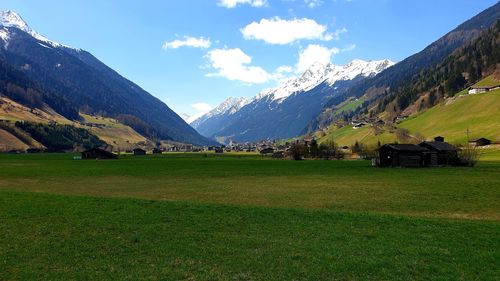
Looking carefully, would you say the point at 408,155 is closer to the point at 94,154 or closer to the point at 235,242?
the point at 235,242

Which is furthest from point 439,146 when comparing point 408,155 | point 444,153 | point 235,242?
point 235,242

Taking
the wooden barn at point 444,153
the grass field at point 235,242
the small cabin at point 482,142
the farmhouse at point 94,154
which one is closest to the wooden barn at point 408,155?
the wooden barn at point 444,153

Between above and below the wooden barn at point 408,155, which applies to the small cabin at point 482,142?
above

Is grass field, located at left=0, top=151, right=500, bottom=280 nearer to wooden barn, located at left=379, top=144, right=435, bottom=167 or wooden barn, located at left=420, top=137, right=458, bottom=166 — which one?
wooden barn, located at left=379, top=144, right=435, bottom=167

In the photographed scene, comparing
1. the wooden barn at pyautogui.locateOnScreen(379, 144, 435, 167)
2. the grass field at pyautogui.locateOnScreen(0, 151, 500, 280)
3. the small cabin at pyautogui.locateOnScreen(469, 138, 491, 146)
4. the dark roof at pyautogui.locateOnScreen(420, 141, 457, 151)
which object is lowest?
the grass field at pyautogui.locateOnScreen(0, 151, 500, 280)

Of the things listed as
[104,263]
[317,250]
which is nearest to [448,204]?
[317,250]

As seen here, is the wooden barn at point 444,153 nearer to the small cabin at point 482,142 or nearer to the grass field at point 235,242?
the small cabin at point 482,142

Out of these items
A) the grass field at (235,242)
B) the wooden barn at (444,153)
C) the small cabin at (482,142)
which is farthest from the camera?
the small cabin at (482,142)

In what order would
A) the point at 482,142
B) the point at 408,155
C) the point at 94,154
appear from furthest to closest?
1. the point at 94,154
2. the point at 482,142
3. the point at 408,155

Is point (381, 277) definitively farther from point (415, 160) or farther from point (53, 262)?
point (415, 160)

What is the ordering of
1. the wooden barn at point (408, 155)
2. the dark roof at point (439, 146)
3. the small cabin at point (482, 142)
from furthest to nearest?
1. the small cabin at point (482, 142)
2. the dark roof at point (439, 146)
3. the wooden barn at point (408, 155)

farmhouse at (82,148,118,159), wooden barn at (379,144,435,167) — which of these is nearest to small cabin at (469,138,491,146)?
wooden barn at (379,144,435,167)

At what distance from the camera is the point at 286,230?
28016mm

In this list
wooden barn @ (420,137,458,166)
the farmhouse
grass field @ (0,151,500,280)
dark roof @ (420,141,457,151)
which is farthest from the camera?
the farmhouse
